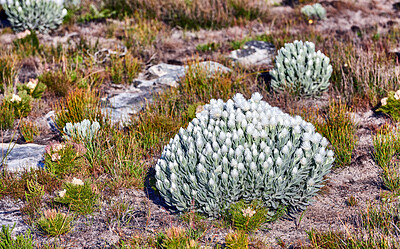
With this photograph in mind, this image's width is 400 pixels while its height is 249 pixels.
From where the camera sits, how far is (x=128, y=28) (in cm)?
840

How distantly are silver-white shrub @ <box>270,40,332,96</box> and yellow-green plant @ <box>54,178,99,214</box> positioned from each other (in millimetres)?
2998

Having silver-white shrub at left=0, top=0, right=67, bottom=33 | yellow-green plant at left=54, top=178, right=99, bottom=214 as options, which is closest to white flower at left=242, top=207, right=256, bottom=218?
yellow-green plant at left=54, top=178, right=99, bottom=214

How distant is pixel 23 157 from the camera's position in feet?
13.8

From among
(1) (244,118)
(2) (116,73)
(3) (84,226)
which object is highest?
(1) (244,118)

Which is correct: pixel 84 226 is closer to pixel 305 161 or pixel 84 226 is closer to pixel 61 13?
pixel 305 161

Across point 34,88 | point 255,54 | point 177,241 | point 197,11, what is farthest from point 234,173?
point 197,11

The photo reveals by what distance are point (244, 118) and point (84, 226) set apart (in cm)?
161

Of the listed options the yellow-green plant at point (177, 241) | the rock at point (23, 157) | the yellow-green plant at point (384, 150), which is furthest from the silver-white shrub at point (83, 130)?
the yellow-green plant at point (384, 150)

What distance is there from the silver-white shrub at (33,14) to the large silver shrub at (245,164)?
19.8ft

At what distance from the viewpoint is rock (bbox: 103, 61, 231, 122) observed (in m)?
5.43

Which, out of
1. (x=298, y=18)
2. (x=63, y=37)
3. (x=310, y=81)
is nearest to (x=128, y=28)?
(x=63, y=37)

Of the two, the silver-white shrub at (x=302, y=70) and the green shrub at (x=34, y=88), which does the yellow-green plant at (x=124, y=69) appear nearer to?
the green shrub at (x=34, y=88)

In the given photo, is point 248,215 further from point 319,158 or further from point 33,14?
point 33,14

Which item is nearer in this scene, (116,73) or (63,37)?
(116,73)
